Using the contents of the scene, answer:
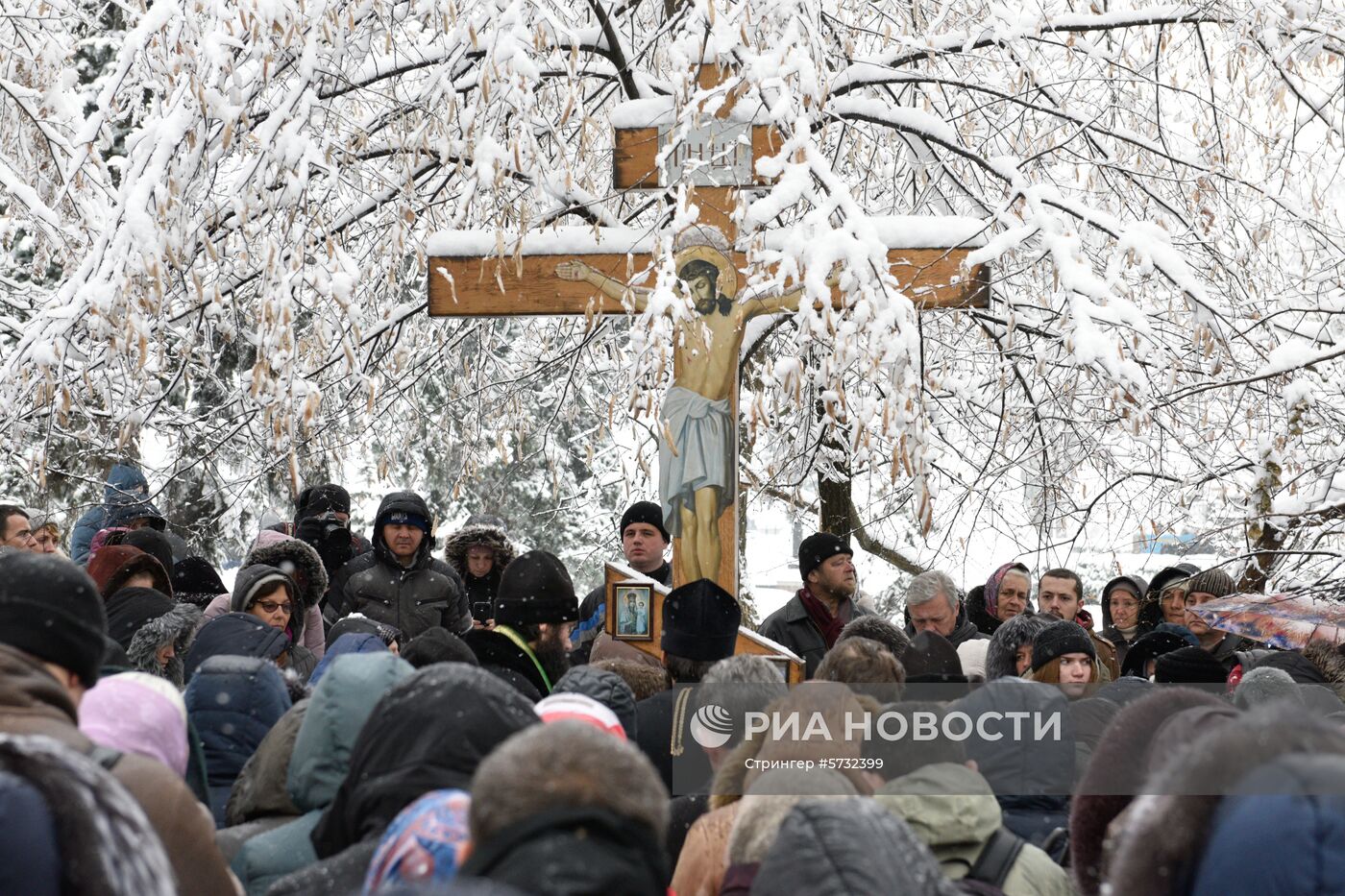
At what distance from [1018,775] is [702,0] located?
2.96 metres

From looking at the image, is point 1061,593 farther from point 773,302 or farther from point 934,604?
point 773,302

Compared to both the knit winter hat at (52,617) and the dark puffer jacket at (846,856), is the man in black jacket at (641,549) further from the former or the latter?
the dark puffer jacket at (846,856)

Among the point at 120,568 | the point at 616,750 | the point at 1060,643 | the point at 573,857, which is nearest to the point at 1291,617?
the point at 1060,643

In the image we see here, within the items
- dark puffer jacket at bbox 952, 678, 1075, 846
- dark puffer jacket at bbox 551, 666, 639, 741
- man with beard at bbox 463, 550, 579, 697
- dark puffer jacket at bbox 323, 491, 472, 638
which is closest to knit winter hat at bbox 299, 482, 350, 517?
dark puffer jacket at bbox 323, 491, 472, 638

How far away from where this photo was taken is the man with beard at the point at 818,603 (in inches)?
229

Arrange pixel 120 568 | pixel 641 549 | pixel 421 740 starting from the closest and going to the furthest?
1. pixel 421 740
2. pixel 120 568
3. pixel 641 549

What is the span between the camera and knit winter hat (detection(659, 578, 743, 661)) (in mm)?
4469

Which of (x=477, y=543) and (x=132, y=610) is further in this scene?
(x=477, y=543)

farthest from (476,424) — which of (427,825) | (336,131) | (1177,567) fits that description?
(427,825)

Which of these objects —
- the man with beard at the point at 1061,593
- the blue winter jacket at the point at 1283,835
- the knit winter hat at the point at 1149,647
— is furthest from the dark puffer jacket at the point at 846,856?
the man with beard at the point at 1061,593

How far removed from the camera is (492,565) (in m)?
6.83

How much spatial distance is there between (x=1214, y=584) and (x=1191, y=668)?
3.77 feet

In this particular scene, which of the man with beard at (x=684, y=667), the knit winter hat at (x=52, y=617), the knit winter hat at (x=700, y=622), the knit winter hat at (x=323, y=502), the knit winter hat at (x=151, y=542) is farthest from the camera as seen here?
the knit winter hat at (x=323, y=502)

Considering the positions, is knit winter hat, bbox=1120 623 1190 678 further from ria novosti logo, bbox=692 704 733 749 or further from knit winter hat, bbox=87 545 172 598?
knit winter hat, bbox=87 545 172 598
